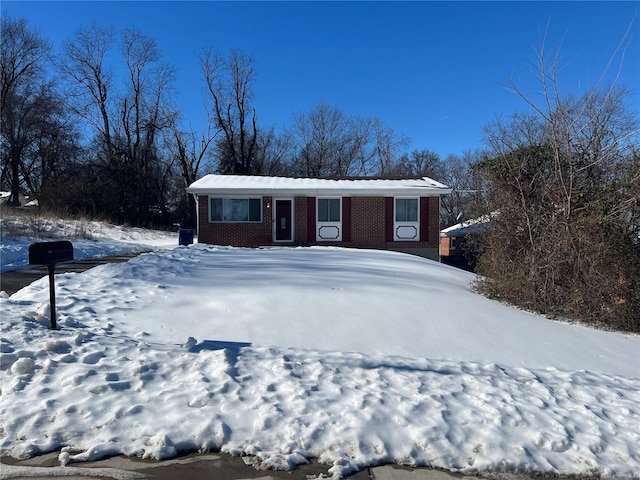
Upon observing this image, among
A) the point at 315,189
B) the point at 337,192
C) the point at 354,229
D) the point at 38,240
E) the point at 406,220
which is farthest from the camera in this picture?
the point at 406,220

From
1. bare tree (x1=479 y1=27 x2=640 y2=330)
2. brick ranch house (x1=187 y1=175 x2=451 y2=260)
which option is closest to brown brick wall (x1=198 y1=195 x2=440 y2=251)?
brick ranch house (x1=187 y1=175 x2=451 y2=260)

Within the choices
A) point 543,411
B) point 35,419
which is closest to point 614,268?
point 543,411

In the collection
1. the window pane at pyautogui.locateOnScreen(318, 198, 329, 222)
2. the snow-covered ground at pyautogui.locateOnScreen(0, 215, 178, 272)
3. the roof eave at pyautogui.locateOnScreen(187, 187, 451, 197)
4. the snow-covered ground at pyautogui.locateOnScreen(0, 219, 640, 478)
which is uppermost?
the roof eave at pyautogui.locateOnScreen(187, 187, 451, 197)

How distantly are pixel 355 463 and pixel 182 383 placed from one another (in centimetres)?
164

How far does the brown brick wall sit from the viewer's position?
717 inches

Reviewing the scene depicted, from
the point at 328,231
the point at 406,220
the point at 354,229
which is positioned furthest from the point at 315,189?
the point at 406,220

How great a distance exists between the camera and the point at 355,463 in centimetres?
282

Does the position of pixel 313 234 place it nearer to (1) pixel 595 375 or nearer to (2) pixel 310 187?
(2) pixel 310 187

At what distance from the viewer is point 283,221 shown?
728 inches

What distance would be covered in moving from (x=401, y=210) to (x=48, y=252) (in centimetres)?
1556

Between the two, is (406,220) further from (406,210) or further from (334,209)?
(334,209)

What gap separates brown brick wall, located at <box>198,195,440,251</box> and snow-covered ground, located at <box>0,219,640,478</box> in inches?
455

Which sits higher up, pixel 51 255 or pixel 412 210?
pixel 412 210

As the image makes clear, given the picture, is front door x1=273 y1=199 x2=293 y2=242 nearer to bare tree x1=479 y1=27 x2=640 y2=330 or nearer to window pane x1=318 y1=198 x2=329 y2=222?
window pane x1=318 y1=198 x2=329 y2=222
